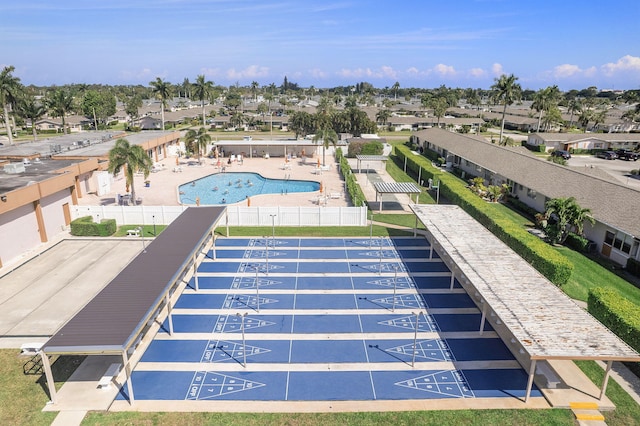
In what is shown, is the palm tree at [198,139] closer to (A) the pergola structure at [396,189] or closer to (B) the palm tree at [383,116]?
(A) the pergola structure at [396,189]

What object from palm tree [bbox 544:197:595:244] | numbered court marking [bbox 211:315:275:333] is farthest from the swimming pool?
palm tree [bbox 544:197:595:244]

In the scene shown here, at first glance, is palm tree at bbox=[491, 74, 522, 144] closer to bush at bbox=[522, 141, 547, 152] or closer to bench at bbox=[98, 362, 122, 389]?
bush at bbox=[522, 141, 547, 152]

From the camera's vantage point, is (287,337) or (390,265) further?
(390,265)

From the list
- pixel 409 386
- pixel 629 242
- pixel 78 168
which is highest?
pixel 78 168

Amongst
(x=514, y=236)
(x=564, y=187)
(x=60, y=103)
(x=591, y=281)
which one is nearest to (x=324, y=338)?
(x=514, y=236)

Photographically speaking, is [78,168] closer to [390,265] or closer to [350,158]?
[390,265]

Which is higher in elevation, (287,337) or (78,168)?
(78,168)

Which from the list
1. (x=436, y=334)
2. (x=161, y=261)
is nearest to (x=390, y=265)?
(x=436, y=334)
